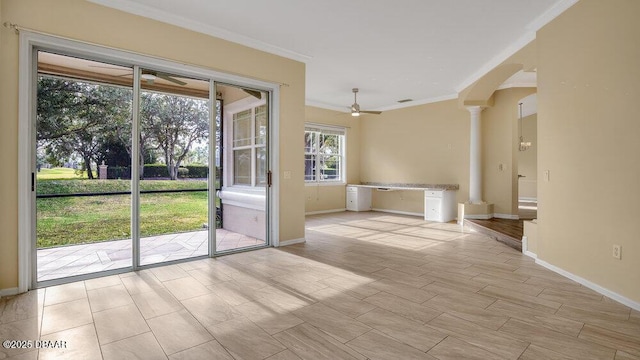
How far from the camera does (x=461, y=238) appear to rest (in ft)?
17.6

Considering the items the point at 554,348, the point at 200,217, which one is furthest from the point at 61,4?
the point at 554,348

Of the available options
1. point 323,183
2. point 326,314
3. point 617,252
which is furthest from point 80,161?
point 323,183

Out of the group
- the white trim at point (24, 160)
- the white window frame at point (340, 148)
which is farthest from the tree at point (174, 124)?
the white window frame at point (340, 148)

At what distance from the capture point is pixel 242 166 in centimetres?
503

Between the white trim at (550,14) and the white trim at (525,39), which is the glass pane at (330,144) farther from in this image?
the white trim at (550,14)

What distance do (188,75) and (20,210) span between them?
2214 mm

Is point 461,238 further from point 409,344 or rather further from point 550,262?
point 409,344

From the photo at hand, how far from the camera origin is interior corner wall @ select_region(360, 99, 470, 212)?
721cm

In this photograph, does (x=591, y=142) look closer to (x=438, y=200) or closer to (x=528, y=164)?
(x=438, y=200)

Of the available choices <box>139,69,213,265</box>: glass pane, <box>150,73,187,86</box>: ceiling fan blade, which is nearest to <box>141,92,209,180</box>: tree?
<box>139,69,213,265</box>: glass pane

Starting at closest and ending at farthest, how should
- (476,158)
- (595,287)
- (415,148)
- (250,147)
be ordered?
(595,287) → (250,147) → (476,158) → (415,148)

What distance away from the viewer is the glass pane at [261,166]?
15.5ft

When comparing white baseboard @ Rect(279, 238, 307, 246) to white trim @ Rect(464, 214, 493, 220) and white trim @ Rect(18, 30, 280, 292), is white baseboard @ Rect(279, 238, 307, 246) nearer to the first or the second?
white trim @ Rect(18, 30, 280, 292)

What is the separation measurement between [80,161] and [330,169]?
6.01 metres
